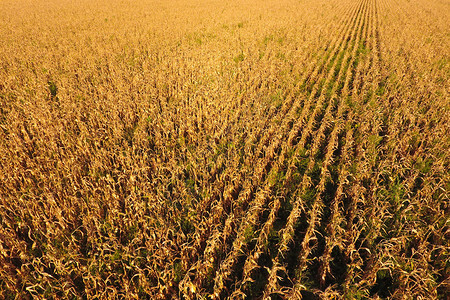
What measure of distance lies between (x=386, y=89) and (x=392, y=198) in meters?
5.85

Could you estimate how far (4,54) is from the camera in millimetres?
11242

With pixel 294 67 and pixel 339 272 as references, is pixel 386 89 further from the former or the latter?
pixel 339 272

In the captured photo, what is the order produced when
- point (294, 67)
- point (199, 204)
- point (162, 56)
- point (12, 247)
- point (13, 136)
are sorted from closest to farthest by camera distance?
1. point (12, 247)
2. point (199, 204)
3. point (13, 136)
4. point (294, 67)
5. point (162, 56)

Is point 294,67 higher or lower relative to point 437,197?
higher

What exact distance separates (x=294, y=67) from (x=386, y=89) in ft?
13.1

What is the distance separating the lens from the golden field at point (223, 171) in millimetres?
3271

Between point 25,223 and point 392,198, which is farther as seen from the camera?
point 392,198

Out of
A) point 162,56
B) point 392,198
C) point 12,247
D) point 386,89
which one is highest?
point 162,56

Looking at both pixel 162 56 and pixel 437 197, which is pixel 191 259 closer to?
pixel 437 197

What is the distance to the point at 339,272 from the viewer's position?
3502mm

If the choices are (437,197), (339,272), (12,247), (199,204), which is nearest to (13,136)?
(12,247)

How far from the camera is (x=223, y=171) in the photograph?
4824 millimetres

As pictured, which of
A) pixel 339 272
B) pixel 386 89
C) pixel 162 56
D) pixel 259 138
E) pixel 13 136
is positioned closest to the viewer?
pixel 339 272

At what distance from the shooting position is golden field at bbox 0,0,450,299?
10.7 feet
